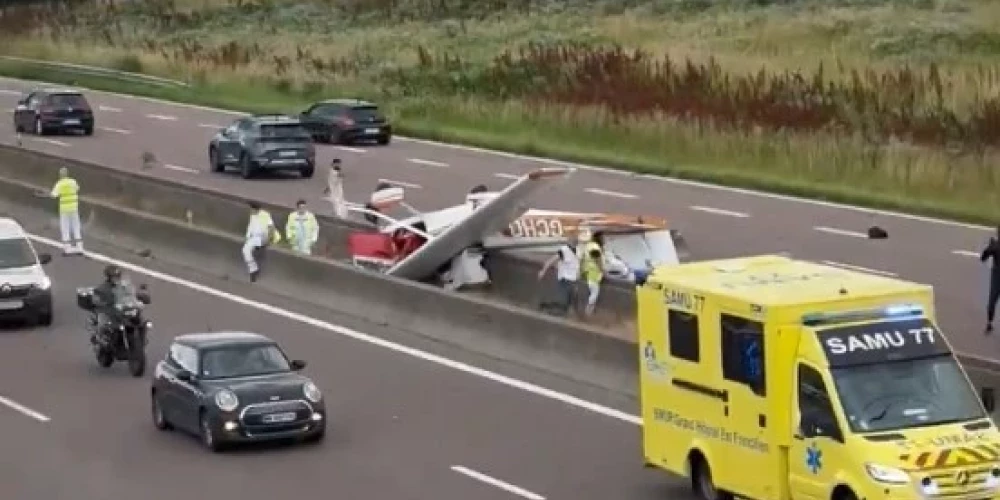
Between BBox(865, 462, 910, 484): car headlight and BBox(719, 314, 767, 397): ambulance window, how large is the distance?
1459 millimetres

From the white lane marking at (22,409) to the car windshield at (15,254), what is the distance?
5757 millimetres

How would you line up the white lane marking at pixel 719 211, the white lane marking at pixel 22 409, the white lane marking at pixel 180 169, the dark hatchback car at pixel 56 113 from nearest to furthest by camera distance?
the white lane marking at pixel 22 409
the white lane marking at pixel 719 211
the white lane marking at pixel 180 169
the dark hatchback car at pixel 56 113

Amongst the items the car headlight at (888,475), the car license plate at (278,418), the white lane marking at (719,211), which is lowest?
the white lane marking at (719,211)

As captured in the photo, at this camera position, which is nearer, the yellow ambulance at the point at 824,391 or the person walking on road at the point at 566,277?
the yellow ambulance at the point at 824,391

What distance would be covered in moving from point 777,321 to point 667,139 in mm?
34843

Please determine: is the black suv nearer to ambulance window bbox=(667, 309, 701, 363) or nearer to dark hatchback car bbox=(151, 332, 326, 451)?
dark hatchback car bbox=(151, 332, 326, 451)

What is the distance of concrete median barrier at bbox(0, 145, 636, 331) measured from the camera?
98.9ft

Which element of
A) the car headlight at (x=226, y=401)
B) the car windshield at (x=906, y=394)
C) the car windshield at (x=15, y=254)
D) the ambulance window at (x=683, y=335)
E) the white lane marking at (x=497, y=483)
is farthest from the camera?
the car windshield at (x=15, y=254)

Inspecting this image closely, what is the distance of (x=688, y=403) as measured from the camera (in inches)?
745

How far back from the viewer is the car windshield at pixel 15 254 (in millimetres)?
32281

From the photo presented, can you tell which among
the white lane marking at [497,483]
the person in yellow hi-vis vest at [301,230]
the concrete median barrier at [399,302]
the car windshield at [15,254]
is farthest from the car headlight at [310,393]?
the person in yellow hi-vis vest at [301,230]

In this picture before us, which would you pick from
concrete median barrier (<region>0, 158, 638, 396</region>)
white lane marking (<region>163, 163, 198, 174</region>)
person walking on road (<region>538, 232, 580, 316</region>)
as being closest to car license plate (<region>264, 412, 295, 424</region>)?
concrete median barrier (<region>0, 158, 638, 396</region>)

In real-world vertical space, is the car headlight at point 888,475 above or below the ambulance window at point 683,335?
below

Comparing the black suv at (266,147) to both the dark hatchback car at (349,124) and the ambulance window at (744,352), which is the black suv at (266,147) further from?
the ambulance window at (744,352)
